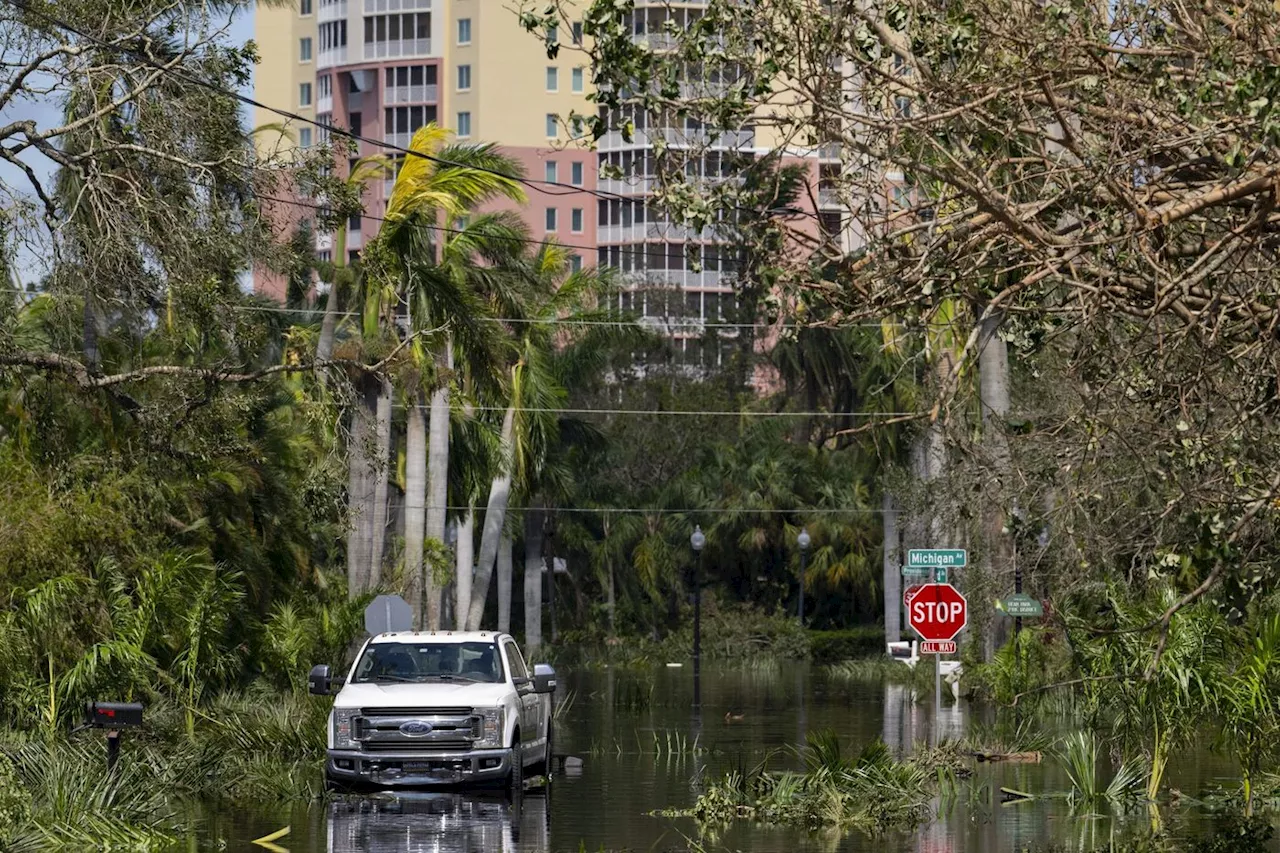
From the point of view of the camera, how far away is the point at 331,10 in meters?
103

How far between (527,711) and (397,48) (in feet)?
274

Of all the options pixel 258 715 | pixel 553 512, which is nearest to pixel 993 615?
pixel 258 715

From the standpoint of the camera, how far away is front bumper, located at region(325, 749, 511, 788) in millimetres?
19359

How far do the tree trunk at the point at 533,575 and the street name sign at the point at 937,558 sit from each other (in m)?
33.0

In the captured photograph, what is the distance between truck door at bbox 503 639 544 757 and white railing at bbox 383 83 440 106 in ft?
263

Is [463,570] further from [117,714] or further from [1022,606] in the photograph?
[117,714]

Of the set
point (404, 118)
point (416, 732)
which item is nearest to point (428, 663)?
point (416, 732)

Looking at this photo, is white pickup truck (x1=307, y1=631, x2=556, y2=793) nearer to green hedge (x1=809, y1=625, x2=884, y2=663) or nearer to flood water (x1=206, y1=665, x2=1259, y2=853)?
flood water (x1=206, y1=665, x2=1259, y2=853)

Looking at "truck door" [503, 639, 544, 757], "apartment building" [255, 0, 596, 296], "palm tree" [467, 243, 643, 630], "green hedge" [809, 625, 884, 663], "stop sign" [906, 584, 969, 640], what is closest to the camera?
"truck door" [503, 639, 544, 757]

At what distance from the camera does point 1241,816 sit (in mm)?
17625

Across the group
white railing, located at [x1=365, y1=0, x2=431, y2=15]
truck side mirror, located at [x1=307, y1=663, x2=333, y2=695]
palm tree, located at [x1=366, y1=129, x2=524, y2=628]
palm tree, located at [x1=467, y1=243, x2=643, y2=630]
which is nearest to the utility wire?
palm tree, located at [x1=467, y1=243, x2=643, y2=630]

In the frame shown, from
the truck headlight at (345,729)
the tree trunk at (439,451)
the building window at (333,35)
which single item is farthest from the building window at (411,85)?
the truck headlight at (345,729)

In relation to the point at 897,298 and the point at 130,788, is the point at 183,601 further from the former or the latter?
the point at 897,298

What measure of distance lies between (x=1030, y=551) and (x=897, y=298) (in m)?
23.6
